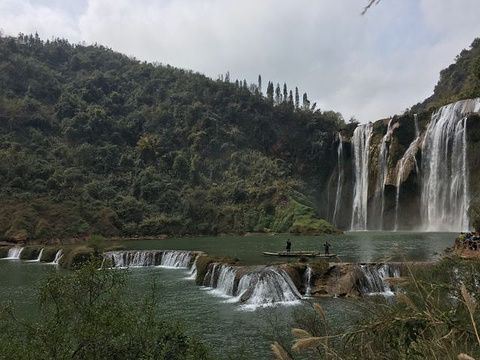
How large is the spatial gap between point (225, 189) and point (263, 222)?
12.0m

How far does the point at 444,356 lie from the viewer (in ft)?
9.04

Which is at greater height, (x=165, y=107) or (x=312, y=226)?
(x=165, y=107)

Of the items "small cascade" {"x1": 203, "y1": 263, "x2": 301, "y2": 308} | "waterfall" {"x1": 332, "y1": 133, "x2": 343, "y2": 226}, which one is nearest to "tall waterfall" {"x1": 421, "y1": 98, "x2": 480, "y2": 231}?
"waterfall" {"x1": 332, "y1": 133, "x2": 343, "y2": 226}

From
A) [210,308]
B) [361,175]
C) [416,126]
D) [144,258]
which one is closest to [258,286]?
[210,308]

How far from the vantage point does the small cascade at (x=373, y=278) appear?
21656 millimetres

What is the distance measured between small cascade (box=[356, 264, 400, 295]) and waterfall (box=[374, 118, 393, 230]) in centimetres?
4123

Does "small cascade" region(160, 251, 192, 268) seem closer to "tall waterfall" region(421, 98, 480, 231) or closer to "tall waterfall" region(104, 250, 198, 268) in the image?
"tall waterfall" region(104, 250, 198, 268)

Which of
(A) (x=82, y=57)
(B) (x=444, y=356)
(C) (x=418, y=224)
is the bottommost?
(B) (x=444, y=356)

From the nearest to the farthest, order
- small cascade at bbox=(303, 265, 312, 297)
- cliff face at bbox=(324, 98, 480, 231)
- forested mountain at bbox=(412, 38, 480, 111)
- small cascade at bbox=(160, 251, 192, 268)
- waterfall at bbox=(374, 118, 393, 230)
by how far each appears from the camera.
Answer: small cascade at bbox=(303, 265, 312, 297) → small cascade at bbox=(160, 251, 192, 268) → cliff face at bbox=(324, 98, 480, 231) → waterfall at bbox=(374, 118, 393, 230) → forested mountain at bbox=(412, 38, 480, 111)

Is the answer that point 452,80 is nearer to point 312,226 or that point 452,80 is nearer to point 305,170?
point 305,170

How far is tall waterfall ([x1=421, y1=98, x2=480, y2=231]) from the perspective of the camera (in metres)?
52.3

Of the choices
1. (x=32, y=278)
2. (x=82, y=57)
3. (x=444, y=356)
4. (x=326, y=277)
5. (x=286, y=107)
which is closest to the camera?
(x=444, y=356)

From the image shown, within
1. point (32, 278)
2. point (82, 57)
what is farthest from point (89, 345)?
point (82, 57)

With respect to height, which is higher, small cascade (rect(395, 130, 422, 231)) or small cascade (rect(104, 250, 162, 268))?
small cascade (rect(395, 130, 422, 231))
